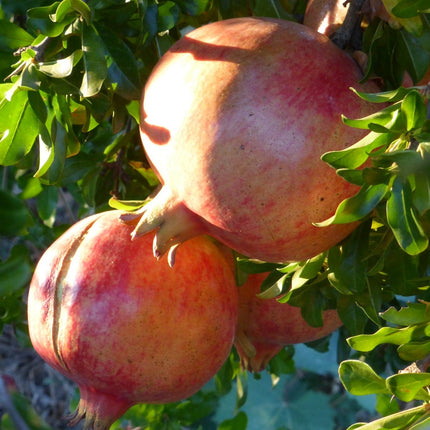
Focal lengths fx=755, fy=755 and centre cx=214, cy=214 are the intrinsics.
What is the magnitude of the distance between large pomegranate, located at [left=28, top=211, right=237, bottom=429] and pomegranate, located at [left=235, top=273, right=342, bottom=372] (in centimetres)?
17

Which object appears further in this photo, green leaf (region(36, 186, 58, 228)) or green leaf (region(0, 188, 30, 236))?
green leaf (region(36, 186, 58, 228))

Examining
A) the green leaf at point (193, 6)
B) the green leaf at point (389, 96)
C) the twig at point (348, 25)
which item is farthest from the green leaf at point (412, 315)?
the green leaf at point (193, 6)

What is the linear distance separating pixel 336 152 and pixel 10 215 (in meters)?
0.31

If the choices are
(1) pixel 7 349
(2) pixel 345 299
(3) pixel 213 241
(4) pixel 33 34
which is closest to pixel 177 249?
(3) pixel 213 241

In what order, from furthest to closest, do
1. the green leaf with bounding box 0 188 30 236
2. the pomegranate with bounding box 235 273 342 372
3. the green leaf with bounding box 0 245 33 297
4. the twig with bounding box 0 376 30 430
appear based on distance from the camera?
the pomegranate with bounding box 235 273 342 372, the green leaf with bounding box 0 245 33 297, the green leaf with bounding box 0 188 30 236, the twig with bounding box 0 376 30 430

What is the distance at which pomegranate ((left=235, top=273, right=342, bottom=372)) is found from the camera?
117 centimetres

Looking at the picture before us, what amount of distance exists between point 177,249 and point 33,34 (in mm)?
358

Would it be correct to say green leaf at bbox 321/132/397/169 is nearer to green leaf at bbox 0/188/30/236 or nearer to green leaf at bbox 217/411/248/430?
green leaf at bbox 0/188/30/236

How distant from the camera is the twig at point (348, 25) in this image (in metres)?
0.93

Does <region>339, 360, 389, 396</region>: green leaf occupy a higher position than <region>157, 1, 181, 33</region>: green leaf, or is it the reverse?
<region>157, 1, 181, 33</region>: green leaf

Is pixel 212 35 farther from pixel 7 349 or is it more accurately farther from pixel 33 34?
pixel 7 349

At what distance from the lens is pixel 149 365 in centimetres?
94

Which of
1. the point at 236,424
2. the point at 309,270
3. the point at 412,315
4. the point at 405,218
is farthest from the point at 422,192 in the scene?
the point at 236,424

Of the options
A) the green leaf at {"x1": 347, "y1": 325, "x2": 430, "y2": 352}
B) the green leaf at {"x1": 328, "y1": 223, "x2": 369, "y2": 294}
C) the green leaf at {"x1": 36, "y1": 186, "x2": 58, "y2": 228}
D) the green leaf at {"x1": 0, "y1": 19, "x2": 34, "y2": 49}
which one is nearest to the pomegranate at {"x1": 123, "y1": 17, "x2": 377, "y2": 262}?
the green leaf at {"x1": 328, "y1": 223, "x2": 369, "y2": 294}
